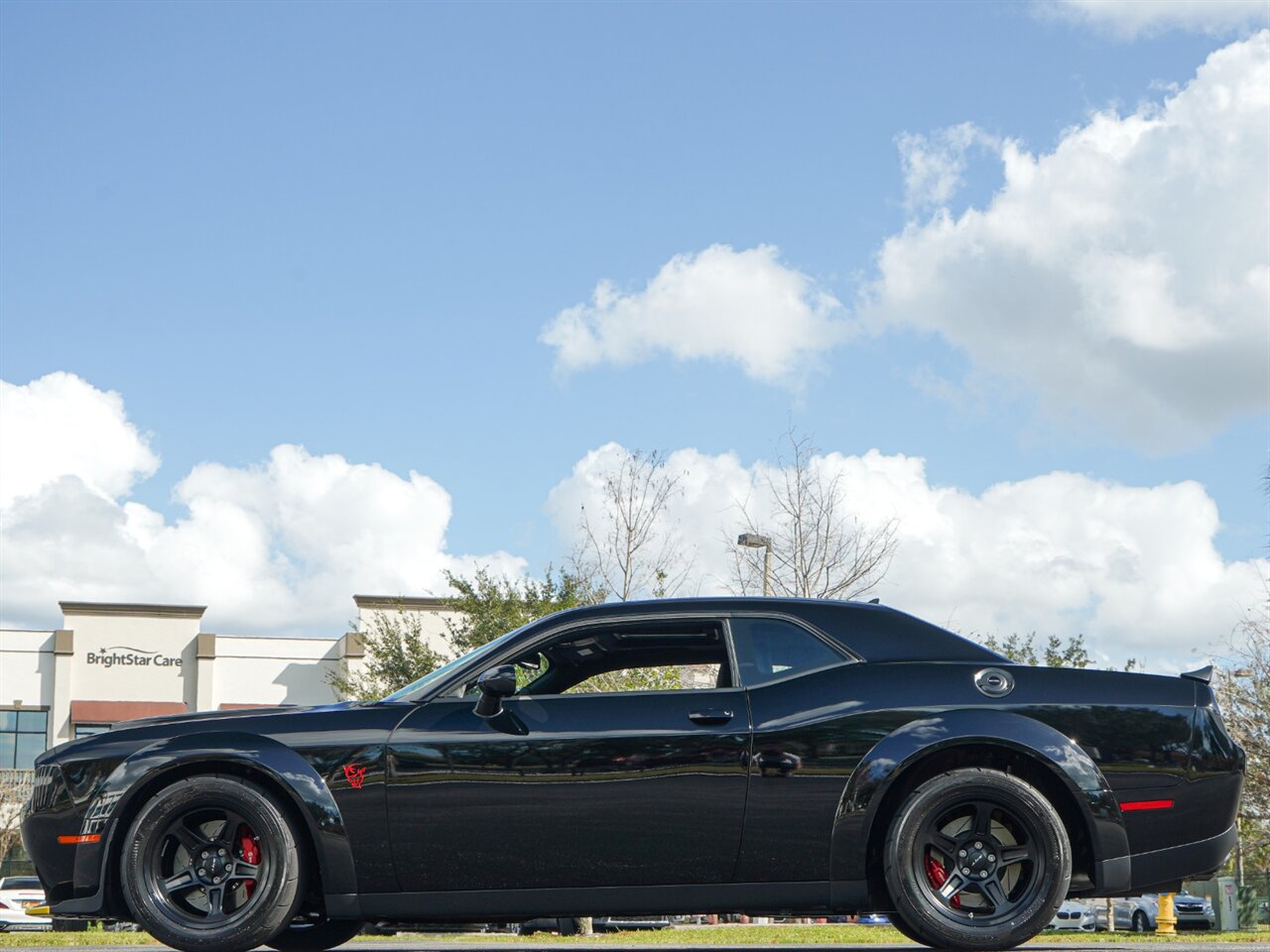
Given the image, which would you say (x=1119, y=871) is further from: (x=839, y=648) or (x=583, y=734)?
(x=583, y=734)

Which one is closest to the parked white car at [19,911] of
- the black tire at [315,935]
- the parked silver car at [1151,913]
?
the black tire at [315,935]

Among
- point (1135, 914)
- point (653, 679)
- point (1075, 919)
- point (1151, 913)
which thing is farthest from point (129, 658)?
point (653, 679)

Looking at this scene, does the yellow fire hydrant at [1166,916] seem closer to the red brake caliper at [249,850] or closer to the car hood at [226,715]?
the car hood at [226,715]

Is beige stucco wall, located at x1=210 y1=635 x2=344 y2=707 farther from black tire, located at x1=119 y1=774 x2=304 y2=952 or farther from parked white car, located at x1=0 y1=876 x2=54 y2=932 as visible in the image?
black tire, located at x1=119 y1=774 x2=304 y2=952

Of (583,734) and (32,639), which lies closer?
(583,734)

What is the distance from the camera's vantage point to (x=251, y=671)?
173 feet

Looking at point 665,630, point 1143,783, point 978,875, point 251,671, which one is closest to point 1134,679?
point 1143,783

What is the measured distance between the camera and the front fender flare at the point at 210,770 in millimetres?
5480

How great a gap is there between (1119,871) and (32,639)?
2047 inches

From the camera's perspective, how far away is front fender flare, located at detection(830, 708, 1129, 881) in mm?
5438

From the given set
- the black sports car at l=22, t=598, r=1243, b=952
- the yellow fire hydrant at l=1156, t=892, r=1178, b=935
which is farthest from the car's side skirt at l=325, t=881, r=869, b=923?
the yellow fire hydrant at l=1156, t=892, r=1178, b=935

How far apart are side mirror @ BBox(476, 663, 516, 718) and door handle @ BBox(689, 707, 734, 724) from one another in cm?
73

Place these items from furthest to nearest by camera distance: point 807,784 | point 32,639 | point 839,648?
point 32,639, point 839,648, point 807,784

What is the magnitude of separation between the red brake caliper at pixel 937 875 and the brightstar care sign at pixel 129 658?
50.6 meters
